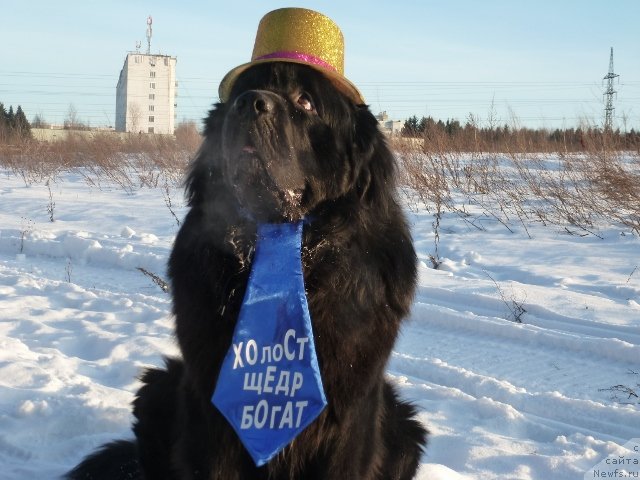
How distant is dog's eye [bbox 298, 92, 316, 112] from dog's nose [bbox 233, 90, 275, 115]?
25cm

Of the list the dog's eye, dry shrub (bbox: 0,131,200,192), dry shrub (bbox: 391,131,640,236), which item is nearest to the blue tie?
the dog's eye

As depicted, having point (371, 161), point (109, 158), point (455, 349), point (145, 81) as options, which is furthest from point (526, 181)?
point (145, 81)

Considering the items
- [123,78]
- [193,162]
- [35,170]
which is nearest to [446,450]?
[193,162]

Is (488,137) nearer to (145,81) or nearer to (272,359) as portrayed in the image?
(272,359)

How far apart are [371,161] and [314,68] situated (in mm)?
397

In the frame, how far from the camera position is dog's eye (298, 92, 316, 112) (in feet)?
7.33

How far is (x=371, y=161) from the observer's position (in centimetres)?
232

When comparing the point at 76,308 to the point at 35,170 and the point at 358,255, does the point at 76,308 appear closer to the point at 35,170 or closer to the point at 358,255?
the point at 358,255

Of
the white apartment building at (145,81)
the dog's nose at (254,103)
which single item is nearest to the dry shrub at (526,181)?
the dog's nose at (254,103)

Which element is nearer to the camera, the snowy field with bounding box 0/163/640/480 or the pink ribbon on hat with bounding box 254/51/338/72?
the pink ribbon on hat with bounding box 254/51/338/72

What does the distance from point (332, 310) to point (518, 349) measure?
8.50 feet

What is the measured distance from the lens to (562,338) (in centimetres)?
439

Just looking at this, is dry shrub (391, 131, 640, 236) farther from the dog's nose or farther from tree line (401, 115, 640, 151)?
the dog's nose

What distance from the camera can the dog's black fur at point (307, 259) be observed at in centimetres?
212
